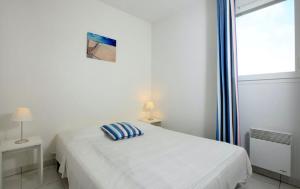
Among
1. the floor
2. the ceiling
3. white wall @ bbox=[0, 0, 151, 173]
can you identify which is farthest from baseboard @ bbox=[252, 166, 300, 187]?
the ceiling

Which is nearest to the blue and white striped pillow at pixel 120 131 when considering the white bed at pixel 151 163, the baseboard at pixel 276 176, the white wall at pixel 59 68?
the white bed at pixel 151 163

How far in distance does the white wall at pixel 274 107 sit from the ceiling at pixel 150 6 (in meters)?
1.72

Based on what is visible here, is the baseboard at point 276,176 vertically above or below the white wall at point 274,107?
below

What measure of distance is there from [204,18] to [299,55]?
1.45 meters

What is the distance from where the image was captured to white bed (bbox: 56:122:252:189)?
987 millimetres

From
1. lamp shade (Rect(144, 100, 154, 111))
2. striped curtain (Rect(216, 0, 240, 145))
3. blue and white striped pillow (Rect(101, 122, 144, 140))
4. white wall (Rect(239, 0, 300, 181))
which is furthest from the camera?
lamp shade (Rect(144, 100, 154, 111))

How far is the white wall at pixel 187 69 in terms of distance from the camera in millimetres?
2453

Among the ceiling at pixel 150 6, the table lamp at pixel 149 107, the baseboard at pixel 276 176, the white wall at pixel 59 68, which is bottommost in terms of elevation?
the baseboard at pixel 276 176

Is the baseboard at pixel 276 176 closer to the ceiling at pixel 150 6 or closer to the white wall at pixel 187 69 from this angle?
the white wall at pixel 187 69

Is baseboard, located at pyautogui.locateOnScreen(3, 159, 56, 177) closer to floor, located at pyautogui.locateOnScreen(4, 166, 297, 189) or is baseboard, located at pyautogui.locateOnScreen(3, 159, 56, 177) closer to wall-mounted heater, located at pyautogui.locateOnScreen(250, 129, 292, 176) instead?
floor, located at pyautogui.locateOnScreen(4, 166, 297, 189)

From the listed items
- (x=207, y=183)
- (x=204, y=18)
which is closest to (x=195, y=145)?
(x=207, y=183)

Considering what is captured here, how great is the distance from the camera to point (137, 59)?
10.5ft

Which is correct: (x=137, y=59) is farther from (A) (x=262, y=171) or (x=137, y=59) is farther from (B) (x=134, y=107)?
(A) (x=262, y=171)

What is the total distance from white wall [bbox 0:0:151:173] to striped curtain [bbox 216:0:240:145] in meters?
1.75
